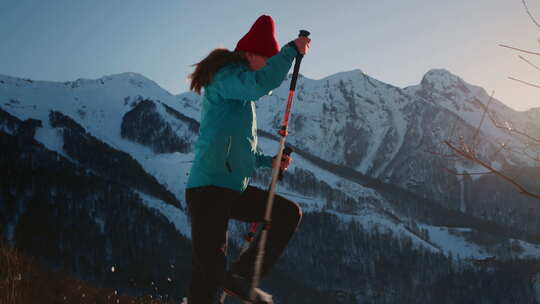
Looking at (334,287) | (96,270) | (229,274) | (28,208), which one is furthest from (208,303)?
(334,287)

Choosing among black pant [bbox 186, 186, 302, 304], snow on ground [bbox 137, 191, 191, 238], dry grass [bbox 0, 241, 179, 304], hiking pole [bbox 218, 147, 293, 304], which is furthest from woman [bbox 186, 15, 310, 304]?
snow on ground [bbox 137, 191, 191, 238]

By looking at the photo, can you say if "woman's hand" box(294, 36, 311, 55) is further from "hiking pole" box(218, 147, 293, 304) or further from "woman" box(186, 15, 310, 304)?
"hiking pole" box(218, 147, 293, 304)

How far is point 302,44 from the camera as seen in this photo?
427 cm

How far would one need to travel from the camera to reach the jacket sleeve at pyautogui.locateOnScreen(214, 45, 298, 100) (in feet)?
13.5

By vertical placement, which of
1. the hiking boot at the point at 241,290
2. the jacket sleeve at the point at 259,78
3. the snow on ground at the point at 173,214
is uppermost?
the jacket sleeve at the point at 259,78

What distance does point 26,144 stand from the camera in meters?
170

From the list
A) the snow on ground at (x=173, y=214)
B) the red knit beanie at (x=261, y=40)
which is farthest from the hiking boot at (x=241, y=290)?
the snow on ground at (x=173, y=214)

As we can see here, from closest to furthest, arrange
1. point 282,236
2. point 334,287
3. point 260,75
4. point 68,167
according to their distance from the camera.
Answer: point 260,75 → point 282,236 → point 68,167 → point 334,287

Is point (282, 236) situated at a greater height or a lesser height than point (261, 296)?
greater

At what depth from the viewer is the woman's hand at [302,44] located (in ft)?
13.9

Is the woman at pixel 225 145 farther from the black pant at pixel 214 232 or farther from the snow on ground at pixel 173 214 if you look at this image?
the snow on ground at pixel 173 214

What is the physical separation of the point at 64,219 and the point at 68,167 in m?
27.8

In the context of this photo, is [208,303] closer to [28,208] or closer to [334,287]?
[28,208]

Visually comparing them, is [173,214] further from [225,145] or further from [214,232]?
[225,145]
